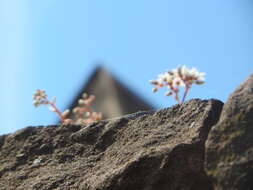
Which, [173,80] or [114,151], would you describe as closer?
[114,151]

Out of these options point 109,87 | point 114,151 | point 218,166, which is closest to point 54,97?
point 114,151

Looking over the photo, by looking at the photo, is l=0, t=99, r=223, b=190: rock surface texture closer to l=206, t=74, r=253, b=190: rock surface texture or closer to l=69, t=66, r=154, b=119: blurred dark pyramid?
l=206, t=74, r=253, b=190: rock surface texture

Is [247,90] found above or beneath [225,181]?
above

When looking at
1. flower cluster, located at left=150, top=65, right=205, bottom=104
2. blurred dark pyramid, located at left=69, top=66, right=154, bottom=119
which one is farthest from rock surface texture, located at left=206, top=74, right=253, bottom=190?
blurred dark pyramid, located at left=69, top=66, right=154, bottom=119

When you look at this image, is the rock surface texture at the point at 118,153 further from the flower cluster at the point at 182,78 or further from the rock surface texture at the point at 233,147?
the flower cluster at the point at 182,78

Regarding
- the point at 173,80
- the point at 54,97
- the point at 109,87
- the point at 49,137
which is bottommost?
the point at 49,137

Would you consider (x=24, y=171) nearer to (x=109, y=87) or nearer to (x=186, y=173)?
(x=186, y=173)
